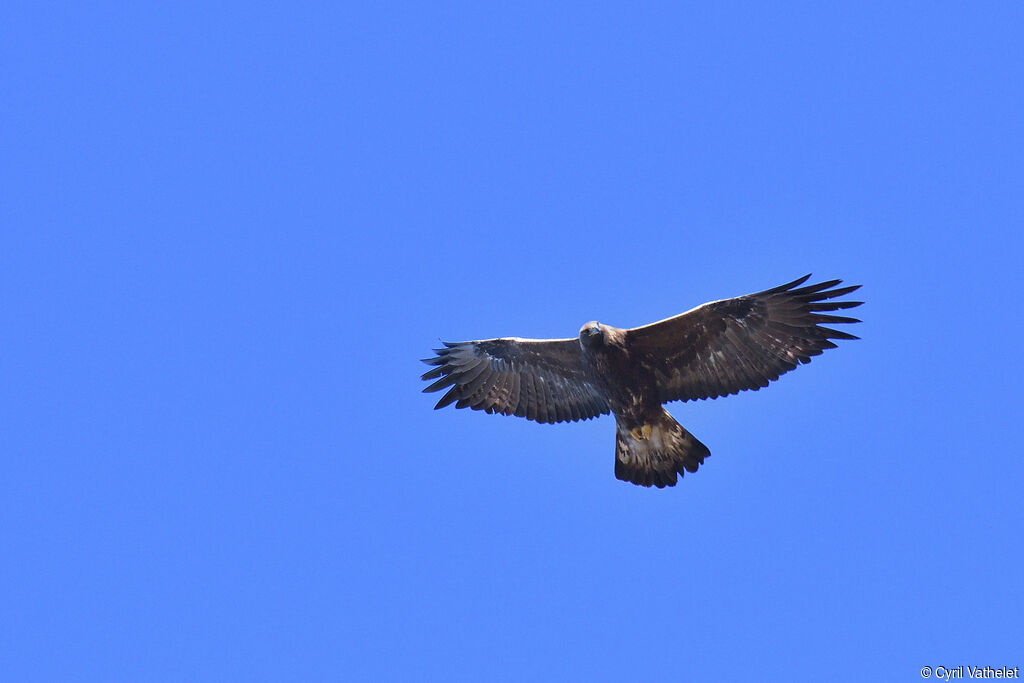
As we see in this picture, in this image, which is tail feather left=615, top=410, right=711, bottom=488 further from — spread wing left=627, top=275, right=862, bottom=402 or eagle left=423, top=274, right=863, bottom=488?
spread wing left=627, top=275, right=862, bottom=402

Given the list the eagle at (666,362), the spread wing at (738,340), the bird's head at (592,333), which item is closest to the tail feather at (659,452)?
the eagle at (666,362)

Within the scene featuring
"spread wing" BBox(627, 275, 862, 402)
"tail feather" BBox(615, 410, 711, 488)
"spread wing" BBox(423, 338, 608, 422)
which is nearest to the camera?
"spread wing" BBox(627, 275, 862, 402)

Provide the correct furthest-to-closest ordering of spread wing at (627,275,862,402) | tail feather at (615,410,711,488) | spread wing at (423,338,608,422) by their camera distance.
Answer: spread wing at (423,338,608,422), tail feather at (615,410,711,488), spread wing at (627,275,862,402)

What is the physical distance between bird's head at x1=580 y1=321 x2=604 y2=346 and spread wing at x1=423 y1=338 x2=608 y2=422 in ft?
3.06

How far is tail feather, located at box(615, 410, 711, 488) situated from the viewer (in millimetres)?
13383

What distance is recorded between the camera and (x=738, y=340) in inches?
516

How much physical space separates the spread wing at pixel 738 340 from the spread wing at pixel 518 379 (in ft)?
3.58

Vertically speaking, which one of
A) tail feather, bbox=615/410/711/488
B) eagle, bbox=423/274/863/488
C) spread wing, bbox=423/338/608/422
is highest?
spread wing, bbox=423/338/608/422

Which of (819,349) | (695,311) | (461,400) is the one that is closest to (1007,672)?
(819,349)

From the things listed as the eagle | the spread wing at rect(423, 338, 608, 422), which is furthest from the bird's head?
the spread wing at rect(423, 338, 608, 422)

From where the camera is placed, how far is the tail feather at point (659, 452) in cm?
1338

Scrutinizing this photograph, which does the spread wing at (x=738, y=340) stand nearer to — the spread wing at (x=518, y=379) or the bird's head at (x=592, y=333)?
the bird's head at (x=592, y=333)

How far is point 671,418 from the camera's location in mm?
13383

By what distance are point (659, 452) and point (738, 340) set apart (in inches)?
66.1
